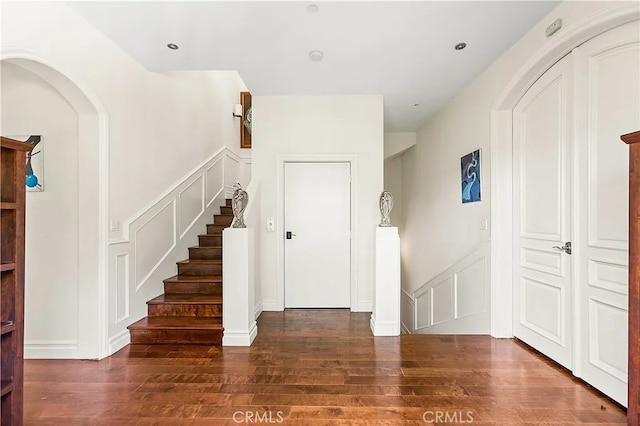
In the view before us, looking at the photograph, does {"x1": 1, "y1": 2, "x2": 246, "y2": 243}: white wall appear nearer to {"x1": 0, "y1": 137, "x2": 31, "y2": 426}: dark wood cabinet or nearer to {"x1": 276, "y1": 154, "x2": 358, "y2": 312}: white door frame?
{"x1": 0, "y1": 137, "x2": 31, "y2": 426}: dark wood cabinet

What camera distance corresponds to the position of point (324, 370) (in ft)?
7.90

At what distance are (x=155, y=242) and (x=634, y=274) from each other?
147 inches

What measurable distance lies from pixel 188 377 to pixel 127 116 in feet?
7.57

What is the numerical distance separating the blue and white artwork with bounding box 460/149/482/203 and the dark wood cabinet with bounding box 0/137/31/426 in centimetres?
358

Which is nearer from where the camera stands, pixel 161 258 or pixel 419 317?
pixel 161 258

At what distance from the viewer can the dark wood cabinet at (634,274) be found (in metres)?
1.51

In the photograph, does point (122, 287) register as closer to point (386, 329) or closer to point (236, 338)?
point (236, 338)

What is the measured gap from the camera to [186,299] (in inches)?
131

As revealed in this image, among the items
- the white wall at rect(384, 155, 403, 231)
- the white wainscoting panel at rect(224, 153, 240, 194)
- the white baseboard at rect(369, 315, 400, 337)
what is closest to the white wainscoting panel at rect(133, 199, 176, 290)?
the white wainscoting panel at rect(224, 153, 240, 194)

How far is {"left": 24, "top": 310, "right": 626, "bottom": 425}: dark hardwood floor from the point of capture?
1.87 meters

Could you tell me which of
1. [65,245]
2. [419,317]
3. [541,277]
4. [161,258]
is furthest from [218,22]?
[419,317]

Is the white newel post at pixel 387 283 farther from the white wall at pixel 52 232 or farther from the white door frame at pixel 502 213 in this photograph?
the white wall at pixel 52 232

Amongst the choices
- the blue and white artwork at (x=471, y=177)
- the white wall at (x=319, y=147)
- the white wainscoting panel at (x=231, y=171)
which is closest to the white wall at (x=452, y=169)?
the blue and white artwork at (x=471, y=177)

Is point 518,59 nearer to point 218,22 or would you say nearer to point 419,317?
point 218,22
